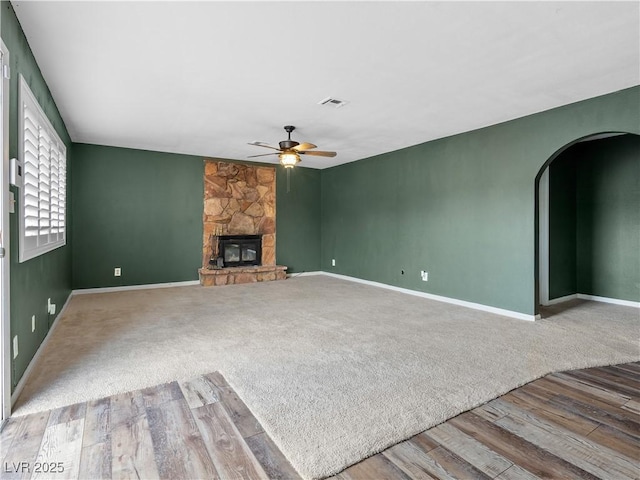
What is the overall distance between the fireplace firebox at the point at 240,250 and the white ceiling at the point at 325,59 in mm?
2789

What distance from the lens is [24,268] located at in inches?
101

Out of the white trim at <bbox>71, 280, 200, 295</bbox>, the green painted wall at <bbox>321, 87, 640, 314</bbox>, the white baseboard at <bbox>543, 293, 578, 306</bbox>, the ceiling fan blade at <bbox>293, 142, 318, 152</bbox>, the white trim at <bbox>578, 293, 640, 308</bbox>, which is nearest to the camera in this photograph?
the green painted wall at <bbox>321, 87, 640, 314</bbox>

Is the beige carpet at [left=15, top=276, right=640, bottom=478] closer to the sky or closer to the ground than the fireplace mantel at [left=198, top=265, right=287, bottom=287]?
A: closer to the ground

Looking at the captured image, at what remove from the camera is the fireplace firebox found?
6953 mm

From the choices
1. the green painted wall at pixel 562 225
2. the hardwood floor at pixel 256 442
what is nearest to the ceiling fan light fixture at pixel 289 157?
the hardwood floor at pixel 256 442

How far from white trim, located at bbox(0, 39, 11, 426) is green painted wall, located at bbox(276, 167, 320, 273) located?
18.4 ft

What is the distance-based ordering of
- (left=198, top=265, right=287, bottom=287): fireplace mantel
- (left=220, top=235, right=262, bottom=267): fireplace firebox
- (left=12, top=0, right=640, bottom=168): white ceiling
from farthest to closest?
(left=220, top=235, right=262, bottom=267): fireplace firebox
(left=198, top=265, right=287, bottom=287): fireplace mantel
(left=12, top=0, right=640, bottom=168): white ceiling

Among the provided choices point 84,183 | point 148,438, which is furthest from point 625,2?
point 84,183

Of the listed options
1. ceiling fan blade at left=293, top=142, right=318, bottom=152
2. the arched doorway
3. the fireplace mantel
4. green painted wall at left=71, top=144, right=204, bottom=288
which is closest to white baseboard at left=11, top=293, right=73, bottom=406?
green painted wall at left=71, top=144, right=204, bottom=288

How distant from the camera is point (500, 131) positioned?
4.61m

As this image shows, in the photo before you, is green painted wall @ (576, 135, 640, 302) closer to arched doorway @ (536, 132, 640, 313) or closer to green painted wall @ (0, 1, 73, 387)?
arched doorway @ (536, 132, 640, 313)

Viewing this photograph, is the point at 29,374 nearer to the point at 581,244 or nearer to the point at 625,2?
the point at 625,2

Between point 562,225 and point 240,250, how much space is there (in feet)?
18.2

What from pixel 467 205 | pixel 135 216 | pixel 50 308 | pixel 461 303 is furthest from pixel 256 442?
pixel 135 216
